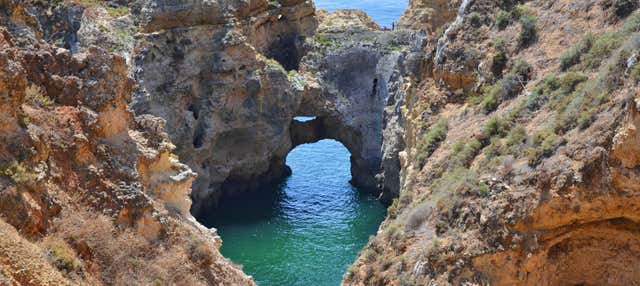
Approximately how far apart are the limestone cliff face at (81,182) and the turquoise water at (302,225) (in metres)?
17.3

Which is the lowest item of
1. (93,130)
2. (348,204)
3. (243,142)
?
(348,204)

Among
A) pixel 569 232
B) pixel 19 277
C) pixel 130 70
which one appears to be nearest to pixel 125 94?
pixel 19 277

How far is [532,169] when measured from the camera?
18719 millimetres

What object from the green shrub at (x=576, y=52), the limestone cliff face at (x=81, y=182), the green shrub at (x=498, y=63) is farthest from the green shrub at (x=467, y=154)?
the limestone cliff face at (x=81, y=182)

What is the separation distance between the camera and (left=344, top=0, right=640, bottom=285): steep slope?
17609 millimetres

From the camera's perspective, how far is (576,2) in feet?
82.2

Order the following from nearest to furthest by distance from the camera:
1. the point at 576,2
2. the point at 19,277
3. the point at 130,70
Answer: the point at 19,277
the point at 576,2
the point at 130,70

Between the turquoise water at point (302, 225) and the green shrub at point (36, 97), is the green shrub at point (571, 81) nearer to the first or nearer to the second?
the green shrub at point (36, 97)

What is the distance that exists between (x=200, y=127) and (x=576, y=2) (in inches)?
935

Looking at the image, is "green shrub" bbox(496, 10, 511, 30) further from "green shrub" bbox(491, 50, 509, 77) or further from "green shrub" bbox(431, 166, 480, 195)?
"green shrub" bbox(431, 166, 480, 195)

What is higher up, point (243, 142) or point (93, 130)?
point (93, 130)

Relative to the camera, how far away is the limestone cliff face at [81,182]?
12.8 m

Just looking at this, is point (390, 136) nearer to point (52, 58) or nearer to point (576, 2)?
point (576, 2)

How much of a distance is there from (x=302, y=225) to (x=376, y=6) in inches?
2024
